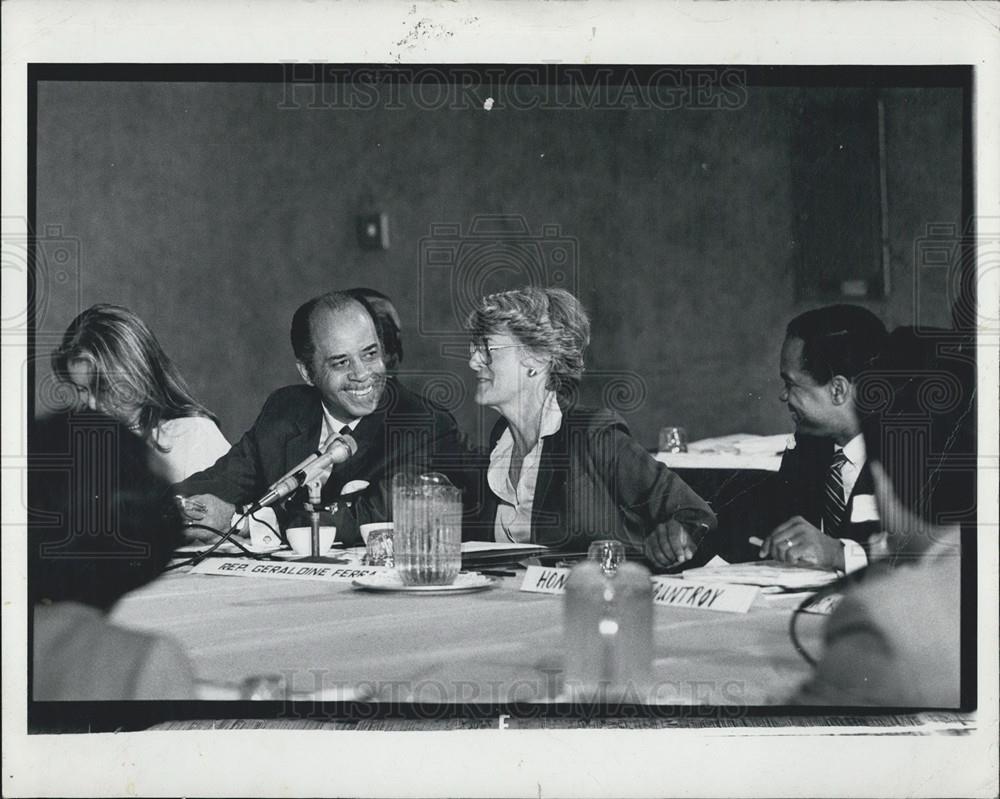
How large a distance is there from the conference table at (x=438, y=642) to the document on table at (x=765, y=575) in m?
0.04

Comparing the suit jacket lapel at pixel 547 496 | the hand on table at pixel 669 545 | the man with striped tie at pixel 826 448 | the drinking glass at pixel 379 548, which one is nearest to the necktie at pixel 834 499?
the man with striped tie at pixel 826 448

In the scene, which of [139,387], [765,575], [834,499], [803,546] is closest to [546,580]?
[765,575]

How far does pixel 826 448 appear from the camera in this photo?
3471 mm

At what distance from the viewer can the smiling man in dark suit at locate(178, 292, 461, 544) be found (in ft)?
11.5

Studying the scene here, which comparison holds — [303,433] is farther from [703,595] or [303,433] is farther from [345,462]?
[703,595]

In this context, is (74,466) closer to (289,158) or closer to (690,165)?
(289,158)

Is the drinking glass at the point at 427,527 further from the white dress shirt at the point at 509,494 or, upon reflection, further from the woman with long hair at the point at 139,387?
the woman with long hair at the point at 139,387

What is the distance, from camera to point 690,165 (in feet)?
11.4

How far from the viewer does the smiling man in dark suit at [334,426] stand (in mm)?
3494

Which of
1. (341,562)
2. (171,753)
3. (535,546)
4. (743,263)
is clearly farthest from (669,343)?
(171,753)

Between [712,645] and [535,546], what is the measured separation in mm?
510

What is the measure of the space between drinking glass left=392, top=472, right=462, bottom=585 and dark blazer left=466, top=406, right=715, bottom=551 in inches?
2.4

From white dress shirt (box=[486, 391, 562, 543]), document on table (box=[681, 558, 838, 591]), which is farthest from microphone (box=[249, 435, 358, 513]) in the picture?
document on table (box=[681, 558, 838, 591])

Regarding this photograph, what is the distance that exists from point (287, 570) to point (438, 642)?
1.41 feet
